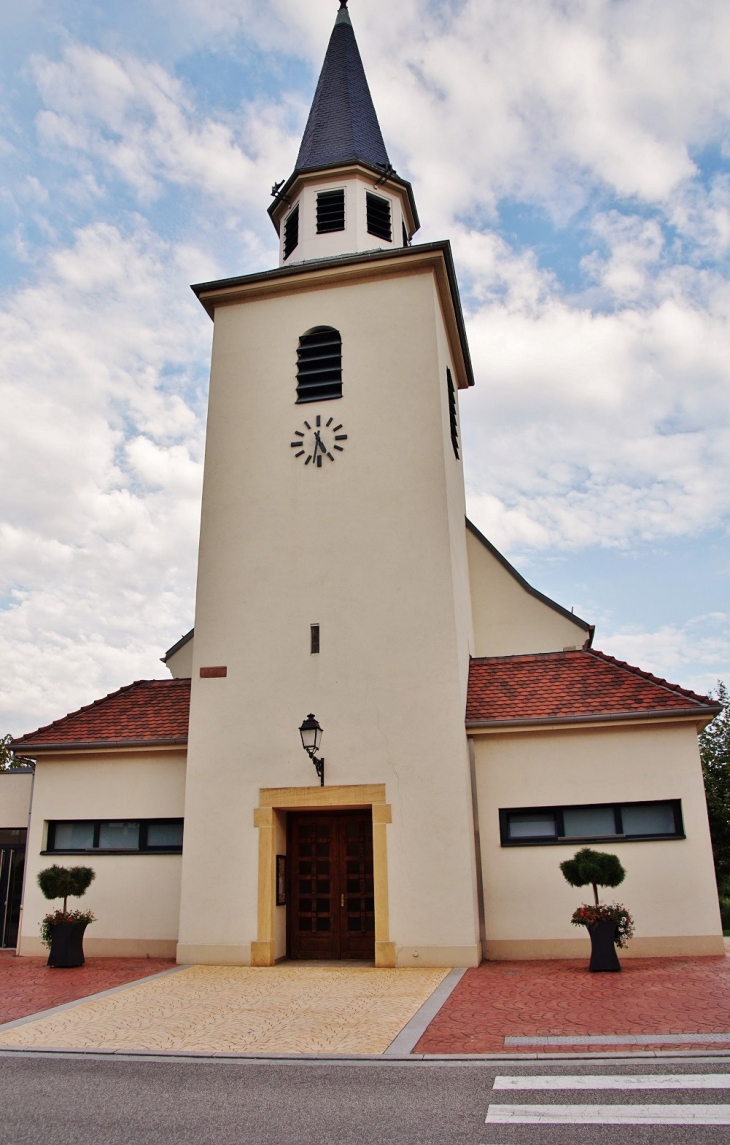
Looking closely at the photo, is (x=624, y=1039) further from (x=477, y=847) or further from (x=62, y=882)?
(x=62, y=882)

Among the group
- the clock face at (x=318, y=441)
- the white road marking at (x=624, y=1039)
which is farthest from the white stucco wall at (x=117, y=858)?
the white road marking at (x=624, y=1039)

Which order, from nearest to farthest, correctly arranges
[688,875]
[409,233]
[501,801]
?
[688,875] → [501,801] → [409,233]

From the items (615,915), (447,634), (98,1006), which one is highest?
(447,634)

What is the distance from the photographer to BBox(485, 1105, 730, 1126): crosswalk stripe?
529cm

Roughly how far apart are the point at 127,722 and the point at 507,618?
8.19m

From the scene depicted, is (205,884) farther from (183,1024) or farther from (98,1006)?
(183,1024)

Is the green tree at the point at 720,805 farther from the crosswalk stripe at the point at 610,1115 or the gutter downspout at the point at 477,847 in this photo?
the crosswalk stripe at the point at 610,1115

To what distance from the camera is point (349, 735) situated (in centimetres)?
1353

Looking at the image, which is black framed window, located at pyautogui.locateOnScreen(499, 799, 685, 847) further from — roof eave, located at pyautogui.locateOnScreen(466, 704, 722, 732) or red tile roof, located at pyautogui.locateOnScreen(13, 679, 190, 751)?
red tile roof, located at pyautogui.locateOnScreen(13, 679, 190, 751)

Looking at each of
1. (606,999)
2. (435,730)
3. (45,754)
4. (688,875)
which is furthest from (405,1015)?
(45,754)

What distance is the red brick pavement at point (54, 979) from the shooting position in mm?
10133

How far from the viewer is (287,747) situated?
539 inches

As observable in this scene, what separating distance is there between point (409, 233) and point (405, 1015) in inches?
658

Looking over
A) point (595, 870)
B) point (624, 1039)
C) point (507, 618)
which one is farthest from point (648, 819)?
point (624, 1039)
